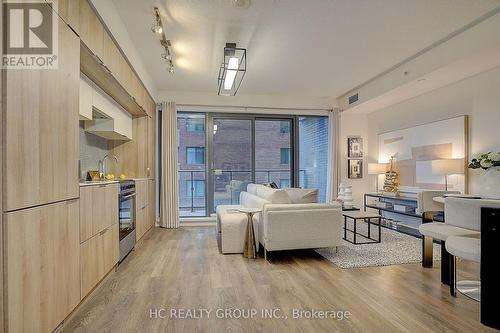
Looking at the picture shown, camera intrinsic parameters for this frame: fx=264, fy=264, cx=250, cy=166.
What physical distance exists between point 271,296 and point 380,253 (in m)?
1.91

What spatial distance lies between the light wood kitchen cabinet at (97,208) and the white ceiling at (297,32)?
186 cm

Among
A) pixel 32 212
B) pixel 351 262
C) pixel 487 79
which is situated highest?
pixel 487 79

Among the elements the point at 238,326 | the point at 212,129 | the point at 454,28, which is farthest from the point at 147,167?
the point at 454,28

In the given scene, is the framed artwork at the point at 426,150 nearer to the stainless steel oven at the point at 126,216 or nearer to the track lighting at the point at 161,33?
the track lighting at the point at 161,33

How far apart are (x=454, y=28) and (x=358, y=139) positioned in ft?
10.6

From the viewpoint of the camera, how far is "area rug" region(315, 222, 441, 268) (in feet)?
10.3

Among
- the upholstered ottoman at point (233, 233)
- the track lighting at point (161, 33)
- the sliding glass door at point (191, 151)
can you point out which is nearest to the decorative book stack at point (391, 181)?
the upholstered ottoman at point (233, 233)

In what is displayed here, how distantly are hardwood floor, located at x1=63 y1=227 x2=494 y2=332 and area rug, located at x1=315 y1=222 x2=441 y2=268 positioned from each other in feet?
0.47

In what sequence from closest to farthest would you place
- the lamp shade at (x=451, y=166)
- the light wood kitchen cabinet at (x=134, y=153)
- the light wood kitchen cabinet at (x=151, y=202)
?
the lamp shade at (x=451, y=166)
the light wood kitchen cabinet at (x=134, y=153)
the light wood kitchen cabinet at (x=151, y=202)

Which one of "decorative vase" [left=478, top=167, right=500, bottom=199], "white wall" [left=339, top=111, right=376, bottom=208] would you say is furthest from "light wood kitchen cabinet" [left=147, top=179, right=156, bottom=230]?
"decorative vase" [left=478, top=167, right=500, bottom=199]

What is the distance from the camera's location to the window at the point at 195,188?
583cm

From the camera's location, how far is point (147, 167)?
15.5 feet

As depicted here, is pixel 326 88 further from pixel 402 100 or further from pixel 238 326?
pixel 238 326

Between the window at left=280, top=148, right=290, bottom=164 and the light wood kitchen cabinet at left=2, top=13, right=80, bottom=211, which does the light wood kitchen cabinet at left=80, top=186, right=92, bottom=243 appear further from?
the window at left=280, top=148, right=290, bottom=164
